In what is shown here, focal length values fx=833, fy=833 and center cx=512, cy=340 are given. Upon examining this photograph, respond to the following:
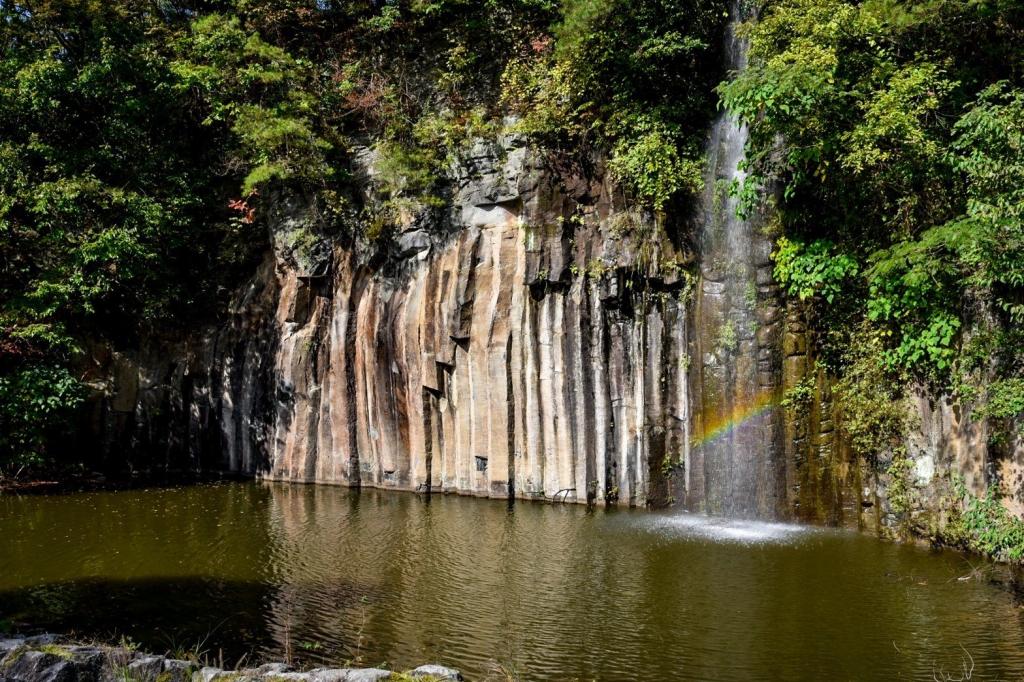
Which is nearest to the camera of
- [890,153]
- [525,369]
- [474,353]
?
[890,153]

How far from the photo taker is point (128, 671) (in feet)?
20.5

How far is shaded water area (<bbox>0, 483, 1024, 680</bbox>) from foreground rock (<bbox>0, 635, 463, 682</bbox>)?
1.73m

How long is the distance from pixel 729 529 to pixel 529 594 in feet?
14.9

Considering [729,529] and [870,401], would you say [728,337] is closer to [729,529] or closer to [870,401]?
[870,401]

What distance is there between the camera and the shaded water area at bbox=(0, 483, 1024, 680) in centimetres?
820

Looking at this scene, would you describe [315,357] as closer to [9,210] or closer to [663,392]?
[9,210]

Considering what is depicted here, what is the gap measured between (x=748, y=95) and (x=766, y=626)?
8074 millimetres

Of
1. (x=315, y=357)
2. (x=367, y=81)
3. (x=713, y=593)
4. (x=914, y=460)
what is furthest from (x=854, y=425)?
(x=367, y=81)

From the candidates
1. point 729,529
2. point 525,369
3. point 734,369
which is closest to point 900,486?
point 729,529

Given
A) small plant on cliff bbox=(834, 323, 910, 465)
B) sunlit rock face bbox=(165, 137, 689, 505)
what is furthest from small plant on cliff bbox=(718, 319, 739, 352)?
small plant on cliff bbox=(834, 323, 910, 465)

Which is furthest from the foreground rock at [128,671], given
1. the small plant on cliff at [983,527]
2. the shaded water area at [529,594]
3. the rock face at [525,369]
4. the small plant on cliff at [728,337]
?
the small plant on cliff at [728,337]

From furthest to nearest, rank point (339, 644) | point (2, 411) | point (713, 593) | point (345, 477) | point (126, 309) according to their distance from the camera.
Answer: point (126, 309) < point (345, 477) < point (2, 411) < point (713, 593) < point (339, 644)

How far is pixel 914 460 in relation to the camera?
12594mm

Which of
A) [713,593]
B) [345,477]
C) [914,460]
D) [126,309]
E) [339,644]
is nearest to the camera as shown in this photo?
[339,644]
